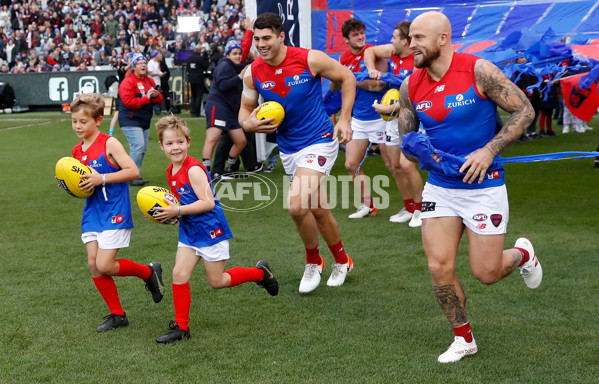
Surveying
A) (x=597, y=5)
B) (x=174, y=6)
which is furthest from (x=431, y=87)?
(x=174, y=6)

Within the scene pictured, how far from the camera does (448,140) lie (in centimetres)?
448

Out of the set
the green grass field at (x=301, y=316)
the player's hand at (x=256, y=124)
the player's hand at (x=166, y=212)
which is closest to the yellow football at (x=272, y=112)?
the player's hand at (x=256, y=124)

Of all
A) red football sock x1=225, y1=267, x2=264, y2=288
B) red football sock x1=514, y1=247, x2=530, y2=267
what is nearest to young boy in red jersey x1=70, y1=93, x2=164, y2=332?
red football sock x1=225, y1=267, x2=264, y2=288

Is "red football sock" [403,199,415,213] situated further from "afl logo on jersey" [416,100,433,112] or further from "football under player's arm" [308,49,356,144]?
"afl logo on jersey" [416,100,433,112]

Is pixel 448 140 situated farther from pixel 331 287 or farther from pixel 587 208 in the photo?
pixel 587 208

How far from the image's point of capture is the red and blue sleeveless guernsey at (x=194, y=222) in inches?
199

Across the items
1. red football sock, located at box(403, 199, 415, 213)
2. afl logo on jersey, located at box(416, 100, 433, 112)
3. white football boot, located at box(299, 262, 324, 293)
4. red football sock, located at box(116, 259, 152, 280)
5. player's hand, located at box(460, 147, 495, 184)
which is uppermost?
afl logo on jersey, located at box(416, 100, 433, 112)

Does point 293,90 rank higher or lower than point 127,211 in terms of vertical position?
higher

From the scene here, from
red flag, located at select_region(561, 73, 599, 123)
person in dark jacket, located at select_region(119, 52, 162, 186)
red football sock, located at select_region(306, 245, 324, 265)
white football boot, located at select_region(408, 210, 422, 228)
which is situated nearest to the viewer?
red football sock, located at select_region(306, 245, 324, 265)

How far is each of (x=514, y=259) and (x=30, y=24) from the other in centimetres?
3509

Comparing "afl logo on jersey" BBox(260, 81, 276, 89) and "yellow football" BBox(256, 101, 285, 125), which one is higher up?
"afl logo on jersey" BBox(260, 81, 276, 89)

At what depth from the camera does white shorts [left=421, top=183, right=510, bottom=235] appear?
4.42 m

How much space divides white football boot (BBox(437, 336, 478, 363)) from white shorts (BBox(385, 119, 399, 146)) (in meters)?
4.32

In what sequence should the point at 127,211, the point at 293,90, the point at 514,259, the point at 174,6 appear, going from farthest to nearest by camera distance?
the point at 174,6, the point at 293,90, the point at 127,211, the point at 514,259
